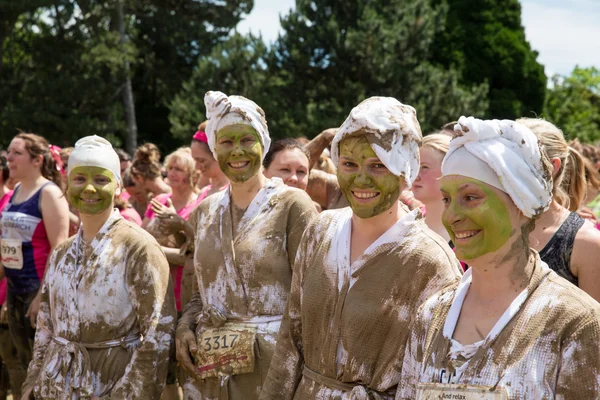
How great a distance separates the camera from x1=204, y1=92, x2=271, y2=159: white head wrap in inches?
156

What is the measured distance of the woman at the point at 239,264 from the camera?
3766 millimetres

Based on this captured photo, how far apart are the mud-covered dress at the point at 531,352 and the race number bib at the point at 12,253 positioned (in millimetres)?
4098

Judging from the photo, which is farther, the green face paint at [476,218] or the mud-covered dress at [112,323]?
the mud-covered dress at [112,323]

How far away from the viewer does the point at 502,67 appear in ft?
75.9

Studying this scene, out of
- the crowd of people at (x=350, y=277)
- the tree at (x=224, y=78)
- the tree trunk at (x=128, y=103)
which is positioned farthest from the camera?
the tree trunk at (x=128, y=103)

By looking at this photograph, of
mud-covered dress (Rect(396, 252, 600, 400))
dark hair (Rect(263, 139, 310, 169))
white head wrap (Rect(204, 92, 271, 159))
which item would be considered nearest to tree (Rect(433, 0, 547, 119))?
dark hair (Rect(263, 139, 310, 169))

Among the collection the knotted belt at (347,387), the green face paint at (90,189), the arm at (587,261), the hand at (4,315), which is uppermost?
the green face paint at (90,189)

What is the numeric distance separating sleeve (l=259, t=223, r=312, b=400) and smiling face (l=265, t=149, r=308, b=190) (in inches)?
69.1

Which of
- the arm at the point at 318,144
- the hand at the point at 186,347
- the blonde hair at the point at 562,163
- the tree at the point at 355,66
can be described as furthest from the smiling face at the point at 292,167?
the tree at the point at 355,66

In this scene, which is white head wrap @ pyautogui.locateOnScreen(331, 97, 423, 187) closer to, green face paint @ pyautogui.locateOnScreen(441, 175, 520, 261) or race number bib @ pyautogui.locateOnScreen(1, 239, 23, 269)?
green face paint @ pyautogui.locateOnScreen(441, 175, 520, 261)

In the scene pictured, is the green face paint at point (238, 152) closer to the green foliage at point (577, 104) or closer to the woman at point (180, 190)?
the woman at point (180, 190)

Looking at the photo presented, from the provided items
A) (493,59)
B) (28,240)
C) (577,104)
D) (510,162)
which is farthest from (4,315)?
(577,104)

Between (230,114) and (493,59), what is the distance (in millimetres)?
20374

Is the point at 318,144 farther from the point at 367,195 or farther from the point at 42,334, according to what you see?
the point at 367,195
